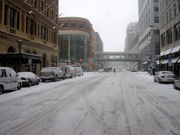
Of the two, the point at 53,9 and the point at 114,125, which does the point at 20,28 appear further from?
the point at 114,125

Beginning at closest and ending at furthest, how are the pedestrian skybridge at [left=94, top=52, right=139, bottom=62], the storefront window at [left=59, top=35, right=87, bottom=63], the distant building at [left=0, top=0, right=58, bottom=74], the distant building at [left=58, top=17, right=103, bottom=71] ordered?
the distant building at [left=0, top=0, right=58, bottom=74] → the storefront window at [left=59, top=35, right=87, bottom=63] → the distant building at [left=58, top=17, right=103, bottom=71] → the pedestrian skybridge at [left=94, top=52, right=139, bottom=62]

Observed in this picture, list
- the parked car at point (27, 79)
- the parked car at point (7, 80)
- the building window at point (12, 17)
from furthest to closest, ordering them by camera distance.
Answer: the building window at point (12, 17)
the parked car at point (27, 79)
the parked car at point (7, 80)

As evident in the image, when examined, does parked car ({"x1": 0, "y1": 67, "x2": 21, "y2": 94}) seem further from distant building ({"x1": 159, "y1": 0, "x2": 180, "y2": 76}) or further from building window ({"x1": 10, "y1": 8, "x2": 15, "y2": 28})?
distant building ({"x1": 159, "y1": 0, "x2": 180, "y2": 76})

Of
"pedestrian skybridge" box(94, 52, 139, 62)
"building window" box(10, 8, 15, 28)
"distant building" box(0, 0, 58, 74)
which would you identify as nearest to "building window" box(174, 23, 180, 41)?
"distant building" box(0, 0, 58, 74)

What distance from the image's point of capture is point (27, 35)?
25.4 m

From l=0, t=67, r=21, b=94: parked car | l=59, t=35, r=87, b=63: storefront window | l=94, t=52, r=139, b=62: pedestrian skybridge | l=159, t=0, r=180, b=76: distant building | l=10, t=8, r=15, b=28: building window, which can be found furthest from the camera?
l=94, t=52, r=139, b=62: pedestrian skybridge

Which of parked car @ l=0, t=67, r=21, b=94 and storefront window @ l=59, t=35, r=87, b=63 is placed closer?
parked car @ l=0, t=67, r=21, b=94

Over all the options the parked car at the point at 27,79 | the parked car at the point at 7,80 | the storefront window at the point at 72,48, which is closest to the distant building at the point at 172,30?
the parked car at the point at 27,79

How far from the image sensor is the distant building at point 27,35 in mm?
19891

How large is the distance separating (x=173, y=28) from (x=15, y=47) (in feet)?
89.2

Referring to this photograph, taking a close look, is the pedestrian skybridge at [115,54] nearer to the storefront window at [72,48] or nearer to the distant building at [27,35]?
the storefront window at [72,48]

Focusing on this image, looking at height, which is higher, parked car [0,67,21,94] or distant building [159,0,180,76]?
distant building [159,0,180,76]

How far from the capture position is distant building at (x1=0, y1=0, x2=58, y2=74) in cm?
1989

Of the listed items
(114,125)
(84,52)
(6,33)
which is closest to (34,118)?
(114,125)
